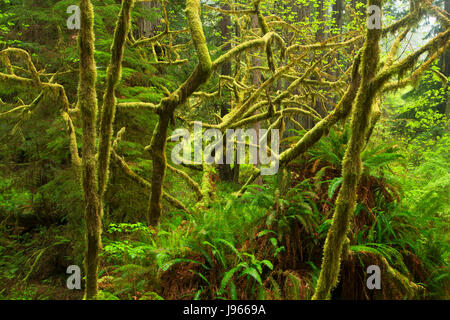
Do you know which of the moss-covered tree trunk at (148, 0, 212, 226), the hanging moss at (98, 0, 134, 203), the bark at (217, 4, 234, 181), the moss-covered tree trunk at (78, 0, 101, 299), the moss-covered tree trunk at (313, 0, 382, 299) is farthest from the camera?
the bark at (217, 4, 234, 181)

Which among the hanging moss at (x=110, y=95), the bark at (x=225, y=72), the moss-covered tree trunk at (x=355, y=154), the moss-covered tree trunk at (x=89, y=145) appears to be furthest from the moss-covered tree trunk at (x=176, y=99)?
the bark at (x=225, y=72)

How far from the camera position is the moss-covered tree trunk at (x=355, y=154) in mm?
2262

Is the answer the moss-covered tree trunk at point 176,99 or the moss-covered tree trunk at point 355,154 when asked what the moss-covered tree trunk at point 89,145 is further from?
the moss-covered tree trunk at point 355,154

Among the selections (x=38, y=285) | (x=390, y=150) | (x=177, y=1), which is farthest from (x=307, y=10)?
(x=38, y=285)

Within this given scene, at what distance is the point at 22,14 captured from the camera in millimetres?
6238

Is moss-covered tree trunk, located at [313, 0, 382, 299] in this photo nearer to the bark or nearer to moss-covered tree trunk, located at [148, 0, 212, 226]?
moss-covered tree trunk, located at [148, 0, 212, 226]

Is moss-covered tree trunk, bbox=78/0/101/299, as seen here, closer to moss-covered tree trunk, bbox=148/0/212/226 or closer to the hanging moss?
the hanging moss

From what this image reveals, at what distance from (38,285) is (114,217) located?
5.94 ft

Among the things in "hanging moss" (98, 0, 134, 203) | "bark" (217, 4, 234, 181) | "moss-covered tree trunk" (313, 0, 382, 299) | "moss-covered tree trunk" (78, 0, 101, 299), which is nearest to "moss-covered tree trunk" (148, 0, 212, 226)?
"hanging moss" (98, 0, 134, 203)

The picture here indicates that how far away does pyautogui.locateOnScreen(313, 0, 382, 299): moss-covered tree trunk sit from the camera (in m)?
2.26

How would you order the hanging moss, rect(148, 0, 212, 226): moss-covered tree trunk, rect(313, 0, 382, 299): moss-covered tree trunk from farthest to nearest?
rect(148, 0, 212, 226): moss-covered tree trunk < the hanging moss < rect(313, 0, 382, 299): moss-covered tree trunk

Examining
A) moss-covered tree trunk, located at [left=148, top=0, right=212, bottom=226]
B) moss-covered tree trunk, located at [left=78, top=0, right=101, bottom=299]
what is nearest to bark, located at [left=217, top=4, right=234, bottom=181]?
moss-covered tree trunk, located at [left=148, top=0, right=212, bottom=226]

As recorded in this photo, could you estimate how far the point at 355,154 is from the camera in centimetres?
227

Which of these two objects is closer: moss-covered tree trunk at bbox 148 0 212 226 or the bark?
moss-covered tree trunk at bbox 148 0 212 226
